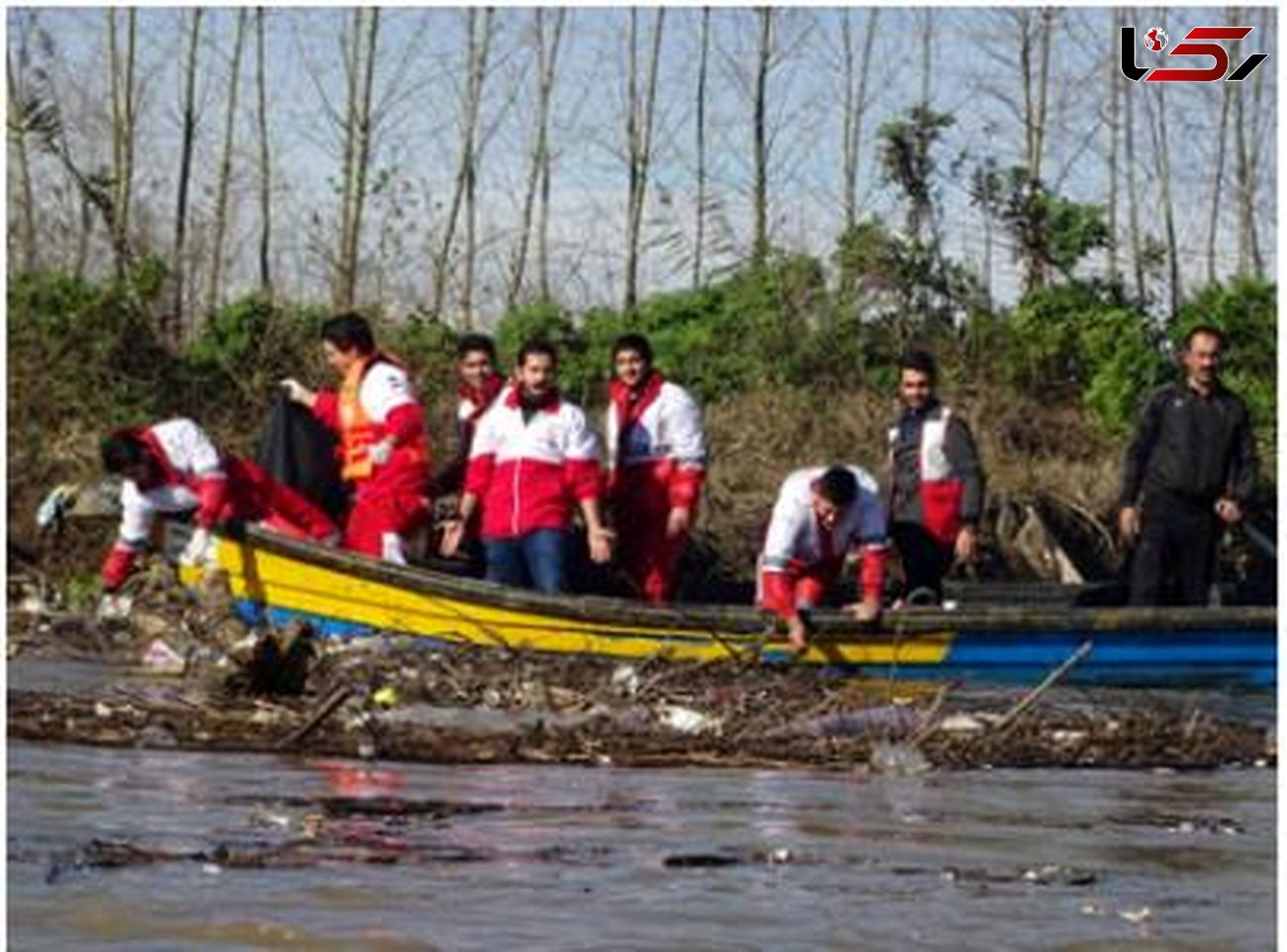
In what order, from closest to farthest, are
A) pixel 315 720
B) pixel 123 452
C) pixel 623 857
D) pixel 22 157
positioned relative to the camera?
1. pixel 623 857
2. pixel 315 720
3. pixel 123 452
4. pixel 22 157

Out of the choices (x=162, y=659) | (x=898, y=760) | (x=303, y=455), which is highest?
(x=303, y=455)

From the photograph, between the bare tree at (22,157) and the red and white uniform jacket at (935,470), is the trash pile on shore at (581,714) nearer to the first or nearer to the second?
the red and white uniform jacket at (935,470)

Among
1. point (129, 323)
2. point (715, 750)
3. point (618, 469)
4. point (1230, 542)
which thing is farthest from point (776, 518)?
point (129, 323)

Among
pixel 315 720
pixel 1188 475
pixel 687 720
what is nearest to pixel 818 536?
pixel 1188 475

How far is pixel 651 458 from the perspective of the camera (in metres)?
15.9

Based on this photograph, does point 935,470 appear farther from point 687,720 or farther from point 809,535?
point 687,720

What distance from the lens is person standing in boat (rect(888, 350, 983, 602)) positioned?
15969mm

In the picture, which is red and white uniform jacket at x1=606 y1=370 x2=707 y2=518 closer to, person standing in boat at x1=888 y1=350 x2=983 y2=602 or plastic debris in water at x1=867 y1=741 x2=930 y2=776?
person standing in boat at x1=888 y1=350 x2=983 y2=602

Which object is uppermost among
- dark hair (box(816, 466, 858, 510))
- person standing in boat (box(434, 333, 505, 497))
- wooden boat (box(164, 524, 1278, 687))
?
person standing in boat (box(434, 333, 505, 497))

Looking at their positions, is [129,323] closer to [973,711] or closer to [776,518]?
[776,518]

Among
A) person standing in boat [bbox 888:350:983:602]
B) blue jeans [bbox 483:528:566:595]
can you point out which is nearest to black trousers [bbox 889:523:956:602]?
person standing in boat [bbox 888:350:983:602]

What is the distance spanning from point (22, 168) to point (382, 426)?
895cm

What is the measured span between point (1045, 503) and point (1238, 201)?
4432 mm

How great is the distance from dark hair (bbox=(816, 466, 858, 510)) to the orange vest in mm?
2366
